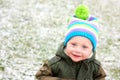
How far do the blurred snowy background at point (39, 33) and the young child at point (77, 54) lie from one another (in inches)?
125

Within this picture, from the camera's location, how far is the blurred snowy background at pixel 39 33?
7495mm

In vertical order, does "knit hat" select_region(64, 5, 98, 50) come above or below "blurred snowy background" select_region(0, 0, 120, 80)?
above

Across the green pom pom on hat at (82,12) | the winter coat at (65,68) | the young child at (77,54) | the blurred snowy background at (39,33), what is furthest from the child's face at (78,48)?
the blurred snowy background at (39,33)

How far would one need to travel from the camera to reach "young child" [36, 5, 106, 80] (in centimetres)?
356

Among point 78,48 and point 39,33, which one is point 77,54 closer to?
point 78,48

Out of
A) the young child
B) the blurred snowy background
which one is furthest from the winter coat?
the blurred snowy background

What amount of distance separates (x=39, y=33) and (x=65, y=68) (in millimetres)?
5950

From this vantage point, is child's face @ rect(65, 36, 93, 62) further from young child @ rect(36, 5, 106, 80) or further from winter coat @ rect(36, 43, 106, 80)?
winter coat @ rect(36, 43, 106, 80)

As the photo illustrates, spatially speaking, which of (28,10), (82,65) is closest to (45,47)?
(28,10)

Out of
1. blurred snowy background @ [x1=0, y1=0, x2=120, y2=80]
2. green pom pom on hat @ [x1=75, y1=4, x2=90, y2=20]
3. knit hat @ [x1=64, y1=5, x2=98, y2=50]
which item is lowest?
blurred snowy background @ [x1=0, y1=0, x2=120, y2=80]

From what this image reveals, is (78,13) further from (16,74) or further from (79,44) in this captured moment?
(16,74)

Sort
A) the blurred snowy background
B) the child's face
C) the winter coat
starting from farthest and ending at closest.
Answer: the blurred snowy background → the winter coat → the child's face

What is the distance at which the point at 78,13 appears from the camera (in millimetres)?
3629

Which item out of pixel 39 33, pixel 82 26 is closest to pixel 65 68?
pixel 82 26
